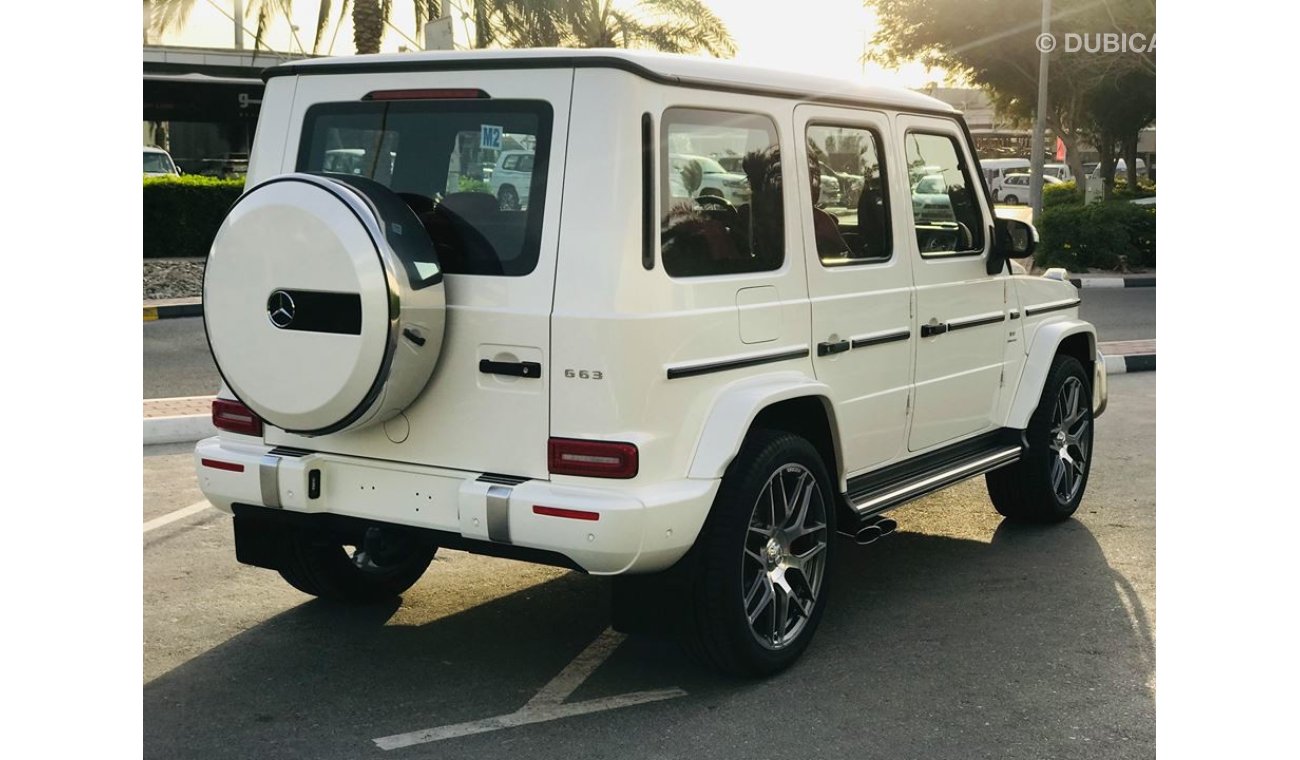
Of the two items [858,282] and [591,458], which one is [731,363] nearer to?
[591,458]

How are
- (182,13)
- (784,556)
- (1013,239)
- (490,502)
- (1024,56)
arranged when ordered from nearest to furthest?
(490,502) → (784,556) → (1013,239) → (182,13) → (1024,56)

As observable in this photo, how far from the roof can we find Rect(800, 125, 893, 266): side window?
16 centimetres

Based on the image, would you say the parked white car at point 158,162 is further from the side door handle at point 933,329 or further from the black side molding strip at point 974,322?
the side door handle at point 933,329

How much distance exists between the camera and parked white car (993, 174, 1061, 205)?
167 feet

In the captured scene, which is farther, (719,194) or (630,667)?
(630,667)

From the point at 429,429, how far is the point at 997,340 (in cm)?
284

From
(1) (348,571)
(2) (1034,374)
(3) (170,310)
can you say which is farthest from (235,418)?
(3) (170,310)

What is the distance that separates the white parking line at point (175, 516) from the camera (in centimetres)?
657

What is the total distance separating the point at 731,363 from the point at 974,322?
6.15 feet

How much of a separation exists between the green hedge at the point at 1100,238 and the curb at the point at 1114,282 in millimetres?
1500

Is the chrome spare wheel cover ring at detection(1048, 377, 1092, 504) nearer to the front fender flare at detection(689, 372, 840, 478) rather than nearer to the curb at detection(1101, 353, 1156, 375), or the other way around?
the front fender flare at detection(689, 372, 840, 478)

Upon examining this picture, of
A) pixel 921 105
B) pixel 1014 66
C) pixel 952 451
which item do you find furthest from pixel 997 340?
pixel 1014 66

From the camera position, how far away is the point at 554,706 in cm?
444

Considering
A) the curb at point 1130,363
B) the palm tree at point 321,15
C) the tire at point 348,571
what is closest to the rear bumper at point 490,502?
the tire at point 348,571
